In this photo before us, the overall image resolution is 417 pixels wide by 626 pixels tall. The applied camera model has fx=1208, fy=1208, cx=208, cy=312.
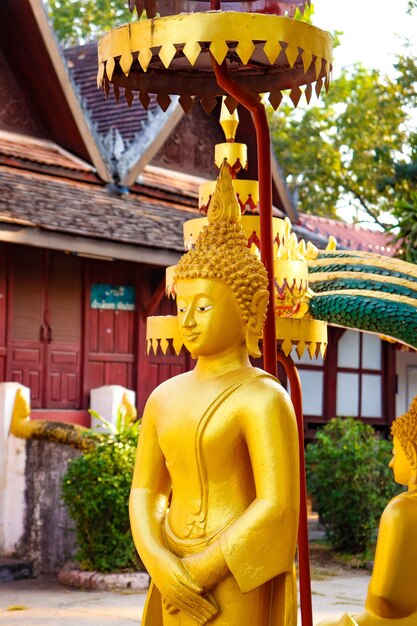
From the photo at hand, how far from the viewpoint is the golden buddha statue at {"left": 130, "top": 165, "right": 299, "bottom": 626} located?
3666 millimetres

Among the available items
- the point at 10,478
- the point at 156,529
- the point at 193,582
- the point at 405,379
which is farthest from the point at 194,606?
the point at 405,379

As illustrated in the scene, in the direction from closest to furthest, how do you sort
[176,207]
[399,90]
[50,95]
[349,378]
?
[50,95]
[176,207]
[349,378]
[399,90]

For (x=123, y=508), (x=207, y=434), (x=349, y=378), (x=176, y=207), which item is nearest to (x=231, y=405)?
(x=207, y=434)

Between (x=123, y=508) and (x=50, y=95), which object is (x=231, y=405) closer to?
(x=123, y=508)

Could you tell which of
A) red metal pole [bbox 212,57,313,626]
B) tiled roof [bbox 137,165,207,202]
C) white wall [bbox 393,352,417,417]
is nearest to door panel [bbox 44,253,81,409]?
tiled roof [bbox 137,165,207,202]

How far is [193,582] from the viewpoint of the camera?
367 centimetres

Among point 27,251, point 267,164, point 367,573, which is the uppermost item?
point 27,251

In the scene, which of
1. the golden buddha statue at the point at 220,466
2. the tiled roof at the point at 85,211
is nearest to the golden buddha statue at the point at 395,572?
the golden buddha statue at the point at 220,466

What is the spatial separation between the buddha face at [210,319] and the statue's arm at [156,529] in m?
0.28

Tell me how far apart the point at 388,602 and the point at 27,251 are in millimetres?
9322

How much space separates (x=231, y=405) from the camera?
3775mm

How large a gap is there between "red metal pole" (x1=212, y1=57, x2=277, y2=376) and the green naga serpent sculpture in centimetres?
65

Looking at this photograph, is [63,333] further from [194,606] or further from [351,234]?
[351,234]

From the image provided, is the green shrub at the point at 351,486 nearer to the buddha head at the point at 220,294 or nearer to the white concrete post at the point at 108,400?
the white concrete post at the point at 108,400
